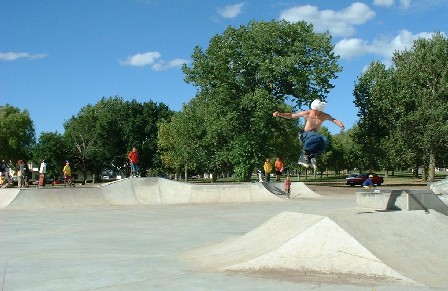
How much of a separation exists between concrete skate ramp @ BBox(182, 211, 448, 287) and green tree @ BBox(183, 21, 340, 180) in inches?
1196

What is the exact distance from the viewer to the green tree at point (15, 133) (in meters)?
70.2

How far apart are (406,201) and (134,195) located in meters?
14.7

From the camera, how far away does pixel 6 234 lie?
37.0 ft

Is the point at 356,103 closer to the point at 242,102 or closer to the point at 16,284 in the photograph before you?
the point at 242,102

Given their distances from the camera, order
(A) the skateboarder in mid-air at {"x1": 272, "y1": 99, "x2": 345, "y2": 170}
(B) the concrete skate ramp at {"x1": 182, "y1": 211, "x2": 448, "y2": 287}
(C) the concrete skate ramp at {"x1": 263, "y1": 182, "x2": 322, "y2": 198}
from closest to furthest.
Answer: (B) the concrete skate ramp at {"x1": 182, "y1": 211, "x2": 448, "y2": 287} → (A) the skateboarder in mid-air at {"x1": 272, "y1": 99, "x2": 345, "y2": 170} → (C) the concrete skate ramp at {"x1": 263, "y1": 182, "x2": 322, "y2": 198}

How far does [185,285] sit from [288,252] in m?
1.89

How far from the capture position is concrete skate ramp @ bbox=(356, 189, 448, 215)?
955cm

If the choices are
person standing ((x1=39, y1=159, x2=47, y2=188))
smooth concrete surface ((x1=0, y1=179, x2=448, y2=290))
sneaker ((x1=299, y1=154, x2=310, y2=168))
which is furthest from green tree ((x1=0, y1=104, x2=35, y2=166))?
sneaker ((x1=299, y1=154, x2=310, y2=168))

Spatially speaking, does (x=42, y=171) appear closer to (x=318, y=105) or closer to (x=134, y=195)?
(x=134, y=195)

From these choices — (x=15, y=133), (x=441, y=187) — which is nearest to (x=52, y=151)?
(x=15, y=133)

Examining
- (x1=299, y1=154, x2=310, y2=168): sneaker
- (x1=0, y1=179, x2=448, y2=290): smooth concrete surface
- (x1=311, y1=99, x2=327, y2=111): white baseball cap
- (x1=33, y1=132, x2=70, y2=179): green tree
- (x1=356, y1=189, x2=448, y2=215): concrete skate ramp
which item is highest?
(x1=33, y1=132, x2=70, y2=179): green tree

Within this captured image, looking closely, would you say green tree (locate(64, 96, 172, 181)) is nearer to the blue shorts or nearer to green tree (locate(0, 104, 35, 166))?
green tree (locate(0, 104, 35, 166))

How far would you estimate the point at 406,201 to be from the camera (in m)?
9.58

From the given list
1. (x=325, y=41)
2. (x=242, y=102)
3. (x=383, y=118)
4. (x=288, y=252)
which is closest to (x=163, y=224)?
(x=288, y=252)
